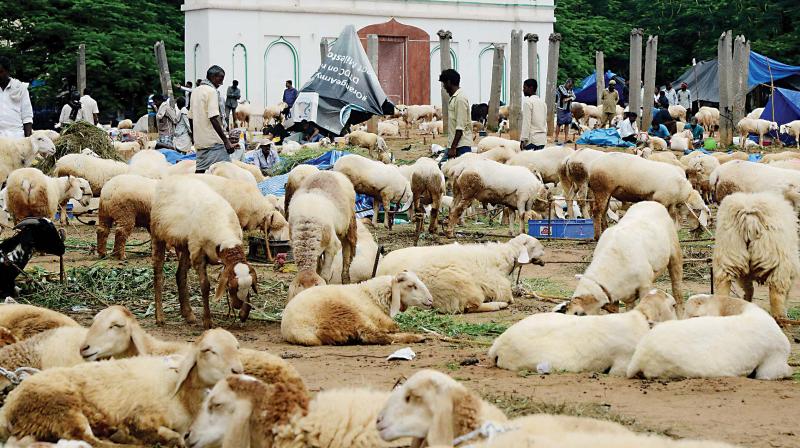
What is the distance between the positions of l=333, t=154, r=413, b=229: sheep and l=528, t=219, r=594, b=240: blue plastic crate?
2077 millimetres

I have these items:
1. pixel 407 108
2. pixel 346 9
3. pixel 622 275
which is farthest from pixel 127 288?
pixel 346 9

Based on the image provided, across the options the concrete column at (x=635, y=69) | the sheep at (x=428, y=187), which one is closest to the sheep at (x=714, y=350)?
the sheep at (x=428, y=187)

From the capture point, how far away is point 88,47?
3756 centimetres

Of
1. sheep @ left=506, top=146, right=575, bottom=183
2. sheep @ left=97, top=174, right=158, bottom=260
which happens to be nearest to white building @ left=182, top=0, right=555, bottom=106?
sheep @ left=506, top=146, right=575, bottom=183

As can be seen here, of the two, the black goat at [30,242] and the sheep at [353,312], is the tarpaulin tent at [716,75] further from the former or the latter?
the sheep at [353,312]

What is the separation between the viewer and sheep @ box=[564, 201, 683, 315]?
32.2ft

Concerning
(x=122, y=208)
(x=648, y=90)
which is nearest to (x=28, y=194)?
(x=122, y=208)

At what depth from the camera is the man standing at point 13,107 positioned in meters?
15.4

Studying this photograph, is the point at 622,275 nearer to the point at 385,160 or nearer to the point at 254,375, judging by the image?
the point at 254,375

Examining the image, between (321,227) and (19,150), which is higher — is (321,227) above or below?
below

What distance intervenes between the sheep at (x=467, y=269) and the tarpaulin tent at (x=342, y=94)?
1583 centimetres

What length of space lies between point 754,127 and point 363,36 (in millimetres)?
13909

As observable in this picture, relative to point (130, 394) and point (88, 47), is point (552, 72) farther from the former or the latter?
point (130, 394)

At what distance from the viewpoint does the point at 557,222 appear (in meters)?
16.3
